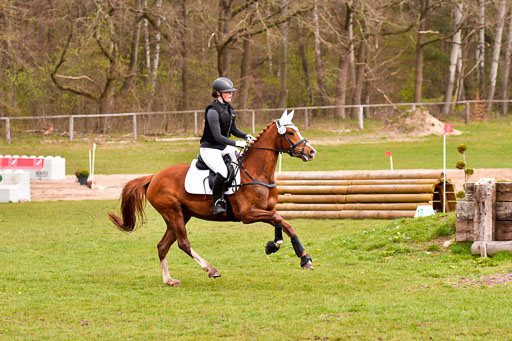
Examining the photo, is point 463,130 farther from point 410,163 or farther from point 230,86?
point 230,86

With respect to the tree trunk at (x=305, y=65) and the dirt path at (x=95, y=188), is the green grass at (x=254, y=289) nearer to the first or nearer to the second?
the dirt path at (x=95, y=188)

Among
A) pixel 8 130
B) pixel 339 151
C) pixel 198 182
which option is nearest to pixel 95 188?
pixel 8 130

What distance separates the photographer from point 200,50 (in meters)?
49.1

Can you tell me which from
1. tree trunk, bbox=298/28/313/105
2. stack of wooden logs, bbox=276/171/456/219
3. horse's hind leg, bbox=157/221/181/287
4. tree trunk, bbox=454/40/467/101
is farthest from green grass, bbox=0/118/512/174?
horse's hind leg, bbox=157/221/181/287

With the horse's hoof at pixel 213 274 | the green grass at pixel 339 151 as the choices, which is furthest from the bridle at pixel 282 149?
the green grass at pixel 339 151

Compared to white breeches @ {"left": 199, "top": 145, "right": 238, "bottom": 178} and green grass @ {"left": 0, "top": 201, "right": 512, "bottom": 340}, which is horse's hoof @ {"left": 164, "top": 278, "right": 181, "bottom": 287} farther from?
white breeches @ {"left": 199, "top": 145, "right": 238, "bottom": 178}

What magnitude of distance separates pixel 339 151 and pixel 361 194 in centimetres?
1732

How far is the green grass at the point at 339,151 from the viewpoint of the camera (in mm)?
32031

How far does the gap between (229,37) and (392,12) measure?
16597mm

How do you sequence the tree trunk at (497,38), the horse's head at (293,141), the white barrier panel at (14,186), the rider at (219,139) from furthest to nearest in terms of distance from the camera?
the tree trunk at (497,38) → the white barrier panel at (14,186) → the rider at (219,139) → the horse's head at (293,141)

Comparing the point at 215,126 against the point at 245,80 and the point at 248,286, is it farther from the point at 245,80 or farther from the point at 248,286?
the point at 245,80

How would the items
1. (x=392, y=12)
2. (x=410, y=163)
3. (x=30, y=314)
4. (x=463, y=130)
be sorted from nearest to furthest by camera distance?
(x=30, y=314) < (x=410, y=163) < (x=463, y=130) < (x=392, y=12)

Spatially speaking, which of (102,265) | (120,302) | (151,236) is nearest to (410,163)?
(151,236)

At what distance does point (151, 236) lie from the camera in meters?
16.5
